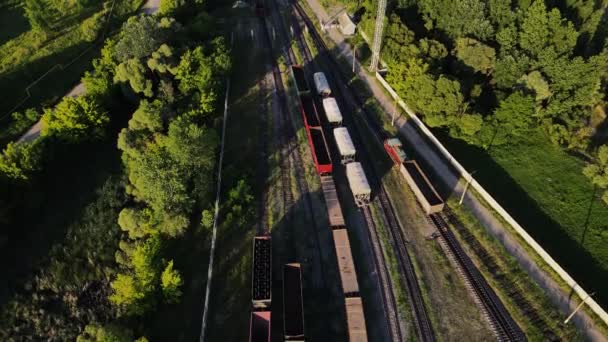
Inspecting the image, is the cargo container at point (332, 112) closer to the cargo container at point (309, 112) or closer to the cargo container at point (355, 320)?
the cargo container at point (309, 112)

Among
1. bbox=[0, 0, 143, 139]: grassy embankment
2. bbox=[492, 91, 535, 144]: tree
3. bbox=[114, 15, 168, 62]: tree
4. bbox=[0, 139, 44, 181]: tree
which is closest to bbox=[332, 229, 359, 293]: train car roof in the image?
bbox=[492, 91, 535, 144]: tree

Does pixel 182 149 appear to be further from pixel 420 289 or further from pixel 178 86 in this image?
pixel 420 289

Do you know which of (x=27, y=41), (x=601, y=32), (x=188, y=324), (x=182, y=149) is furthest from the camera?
(x=27, y=41)

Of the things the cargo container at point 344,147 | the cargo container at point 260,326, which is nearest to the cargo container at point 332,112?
the cargo container at point 344,147

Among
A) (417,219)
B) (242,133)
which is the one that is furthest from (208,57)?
(417,219)

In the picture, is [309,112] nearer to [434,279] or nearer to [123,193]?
[123,193]
